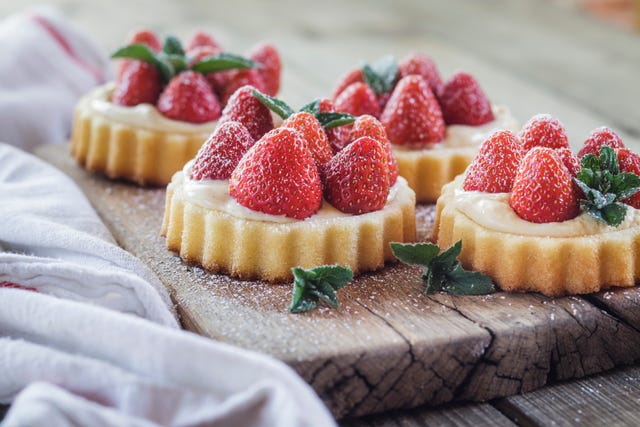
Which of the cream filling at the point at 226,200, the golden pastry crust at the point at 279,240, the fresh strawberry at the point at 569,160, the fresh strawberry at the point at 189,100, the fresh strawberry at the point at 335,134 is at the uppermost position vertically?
the fresh strawberry at the point at 569,160

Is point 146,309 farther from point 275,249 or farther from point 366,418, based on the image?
point 366,418

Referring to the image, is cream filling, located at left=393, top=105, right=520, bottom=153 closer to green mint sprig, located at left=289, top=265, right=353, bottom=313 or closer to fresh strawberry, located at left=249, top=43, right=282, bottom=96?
fresh strawberry, located at left=249, top=43, right=282, bottom=96

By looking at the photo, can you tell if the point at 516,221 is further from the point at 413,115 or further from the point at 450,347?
the point at 413,115

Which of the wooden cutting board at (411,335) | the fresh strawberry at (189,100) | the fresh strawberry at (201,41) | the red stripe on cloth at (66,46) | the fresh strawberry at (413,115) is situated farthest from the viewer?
the red stripe on cloth at (66,46)

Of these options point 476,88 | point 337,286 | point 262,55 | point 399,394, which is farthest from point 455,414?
point 262,55

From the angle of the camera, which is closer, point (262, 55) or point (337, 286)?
point (337, 286)

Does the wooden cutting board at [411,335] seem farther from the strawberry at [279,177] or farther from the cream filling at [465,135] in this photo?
the cream filling at [465,135]

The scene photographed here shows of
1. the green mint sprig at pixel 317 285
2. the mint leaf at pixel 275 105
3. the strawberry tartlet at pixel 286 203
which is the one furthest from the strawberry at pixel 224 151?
the green mint sprig at pixel 317 285
